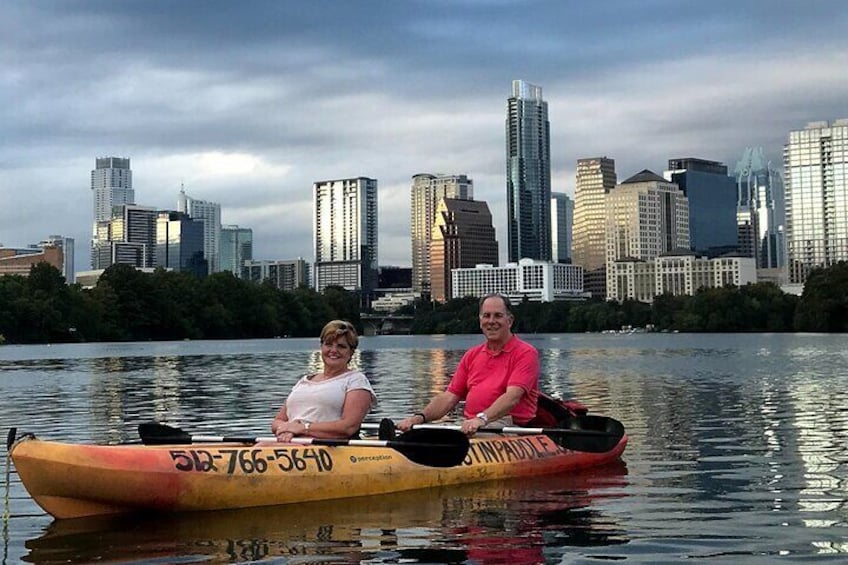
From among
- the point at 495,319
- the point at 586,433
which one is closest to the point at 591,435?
the point at 586,433

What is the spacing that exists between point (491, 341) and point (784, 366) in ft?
130

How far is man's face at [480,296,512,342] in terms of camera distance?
14164 millimetres

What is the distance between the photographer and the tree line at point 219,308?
131125 mm

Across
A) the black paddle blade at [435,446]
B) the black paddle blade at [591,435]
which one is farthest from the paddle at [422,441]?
the black paddle blade at [591,435]

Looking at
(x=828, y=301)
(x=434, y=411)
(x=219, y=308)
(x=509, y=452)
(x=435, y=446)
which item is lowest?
(x=509, y=452)

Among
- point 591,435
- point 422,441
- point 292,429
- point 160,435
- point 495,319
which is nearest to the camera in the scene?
point 292,429

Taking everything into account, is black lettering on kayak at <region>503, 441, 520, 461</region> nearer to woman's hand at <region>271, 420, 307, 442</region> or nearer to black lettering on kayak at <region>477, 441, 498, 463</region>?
black lettering on kayak at <region>477, 441, 498, 463</region>

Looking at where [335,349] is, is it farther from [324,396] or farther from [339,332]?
[324,396]

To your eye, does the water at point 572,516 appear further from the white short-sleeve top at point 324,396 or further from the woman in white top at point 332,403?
the white short-sleeve top at point 324,396

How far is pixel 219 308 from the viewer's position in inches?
6245

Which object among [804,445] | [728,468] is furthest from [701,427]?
[728,468]

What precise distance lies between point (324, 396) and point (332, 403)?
0.13 metres

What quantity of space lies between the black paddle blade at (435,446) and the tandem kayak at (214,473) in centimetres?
4

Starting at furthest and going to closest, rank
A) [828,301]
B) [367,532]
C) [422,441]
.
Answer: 1. [828,301]
2. [422,441]
3. [367,532]
